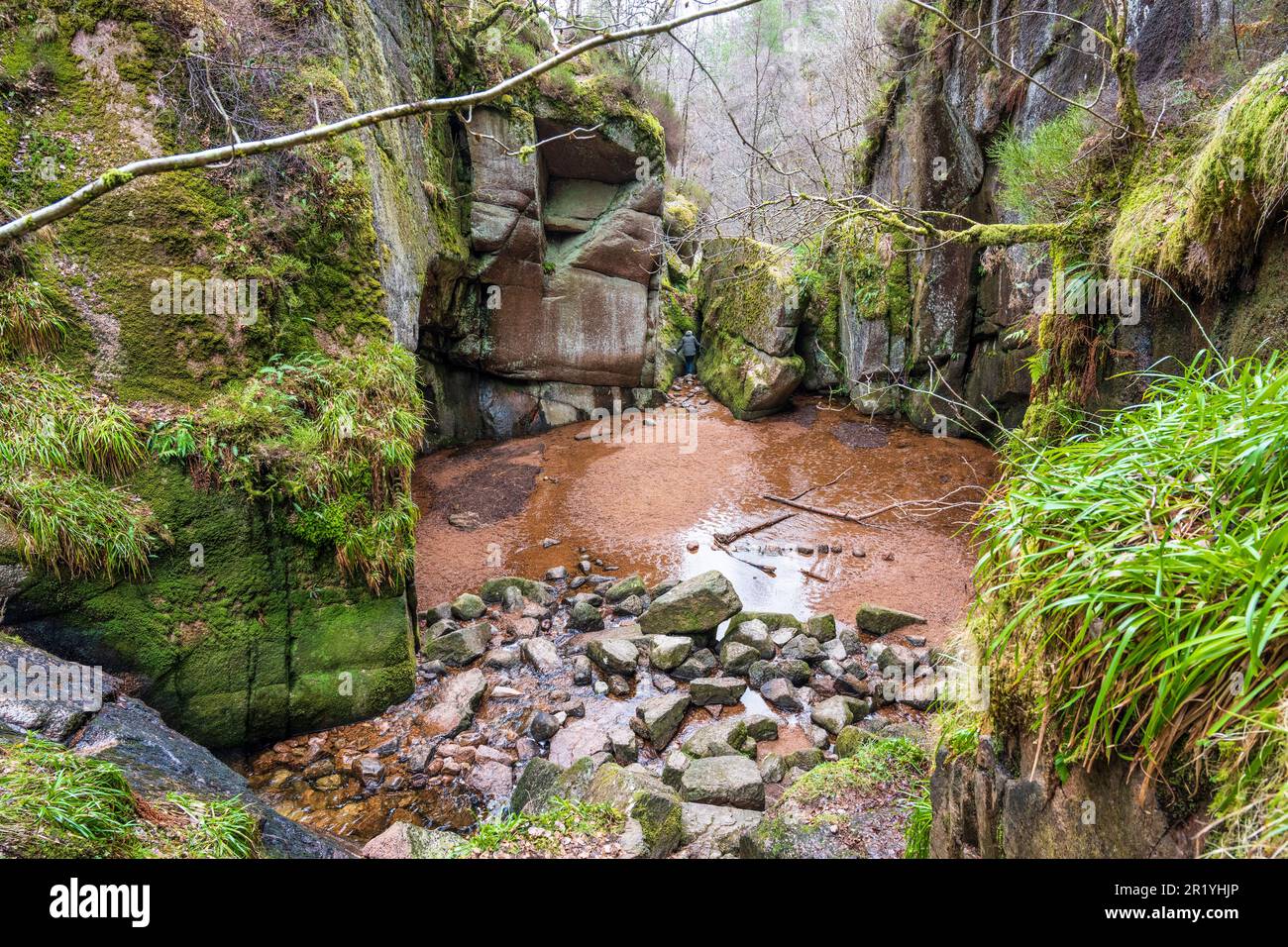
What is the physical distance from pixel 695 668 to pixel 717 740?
3.90 feet

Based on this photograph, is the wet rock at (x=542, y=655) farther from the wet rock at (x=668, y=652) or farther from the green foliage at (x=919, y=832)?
the green foliage at (x=919, y=832)

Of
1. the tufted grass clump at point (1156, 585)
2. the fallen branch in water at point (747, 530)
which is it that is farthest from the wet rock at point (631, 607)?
the tufted grass clump at point (1156, 585)

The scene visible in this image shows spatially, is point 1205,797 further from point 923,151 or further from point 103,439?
point 923,151

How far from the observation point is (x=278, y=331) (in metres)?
5.16

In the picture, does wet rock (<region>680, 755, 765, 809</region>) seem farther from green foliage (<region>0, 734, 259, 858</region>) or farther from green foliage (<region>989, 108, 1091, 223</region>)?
green foliage (<region>989, 108, 1091, 223</region>)

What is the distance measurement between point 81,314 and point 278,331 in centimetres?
127

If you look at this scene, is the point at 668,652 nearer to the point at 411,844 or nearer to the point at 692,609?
the point at 692,609

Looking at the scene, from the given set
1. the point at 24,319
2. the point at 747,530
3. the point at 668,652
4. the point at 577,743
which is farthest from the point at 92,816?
the point at 747,530

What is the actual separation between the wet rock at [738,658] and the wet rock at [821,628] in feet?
2.69

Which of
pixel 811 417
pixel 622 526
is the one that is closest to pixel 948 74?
pixel 811 417

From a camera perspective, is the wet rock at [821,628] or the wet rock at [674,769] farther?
the wet rock at [821,628]

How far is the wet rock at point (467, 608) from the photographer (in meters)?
6.84

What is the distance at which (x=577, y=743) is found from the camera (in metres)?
4.69

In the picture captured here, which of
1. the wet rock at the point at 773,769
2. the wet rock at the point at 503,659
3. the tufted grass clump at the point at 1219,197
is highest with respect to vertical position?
the tufted grass clump at the point at 1219,197
